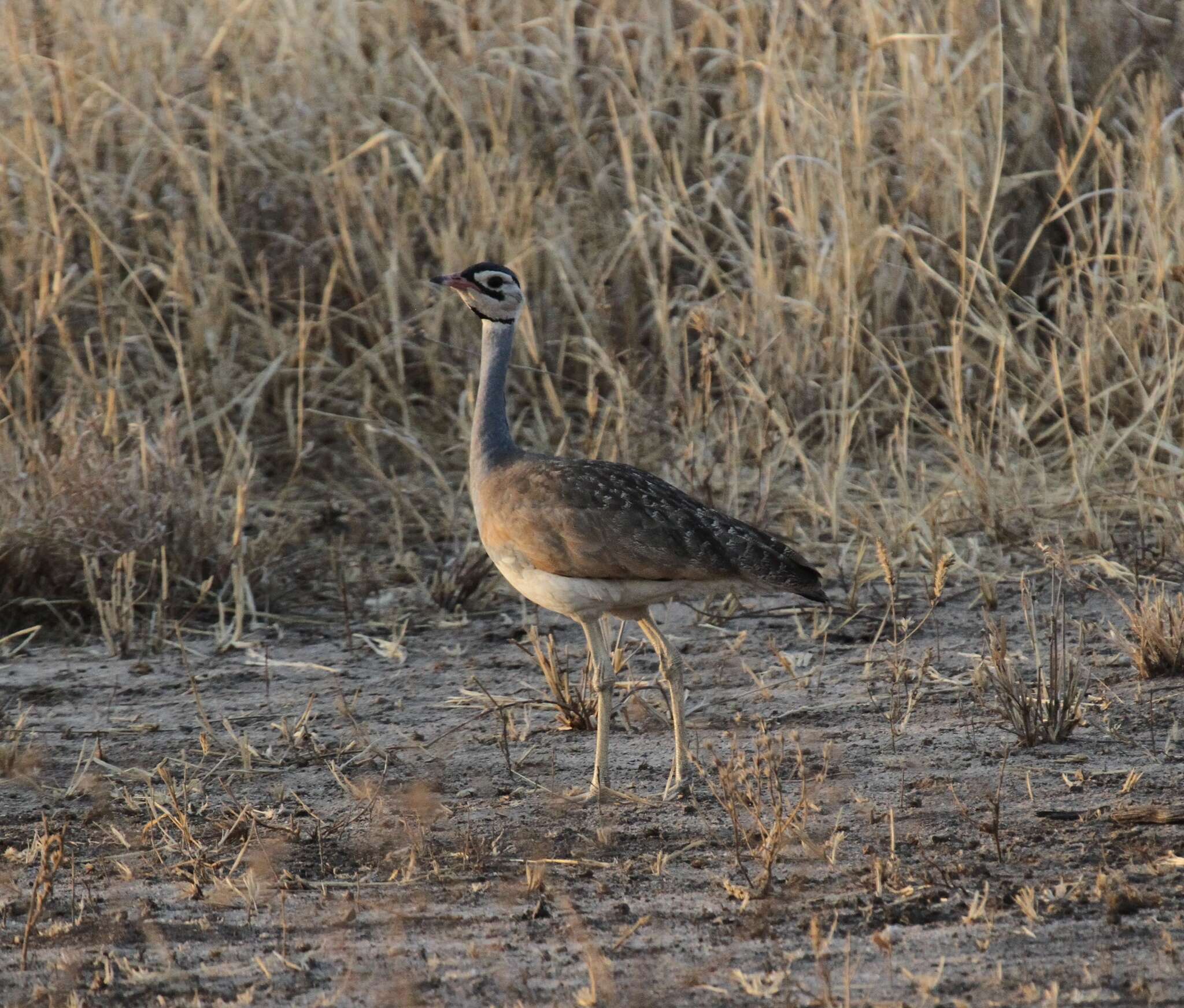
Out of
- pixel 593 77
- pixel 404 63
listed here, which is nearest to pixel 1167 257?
pixel 593 77

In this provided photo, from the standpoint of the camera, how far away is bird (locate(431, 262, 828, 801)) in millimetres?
4250

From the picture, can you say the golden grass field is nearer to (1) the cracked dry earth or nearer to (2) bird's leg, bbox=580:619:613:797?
(1) the cracked dry earth

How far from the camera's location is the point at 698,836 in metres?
3.95

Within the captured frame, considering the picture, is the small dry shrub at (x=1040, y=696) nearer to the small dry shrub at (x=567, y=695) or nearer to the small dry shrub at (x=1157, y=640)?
the small dry shrub at (x=1157, y=640)

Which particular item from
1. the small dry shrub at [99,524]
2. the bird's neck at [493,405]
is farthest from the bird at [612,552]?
the small dry shrub at [99,524]

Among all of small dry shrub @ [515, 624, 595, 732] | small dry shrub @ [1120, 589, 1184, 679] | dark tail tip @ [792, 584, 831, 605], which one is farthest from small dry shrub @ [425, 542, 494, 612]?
small dry shrub @ [1120, 589, 1184, 679]

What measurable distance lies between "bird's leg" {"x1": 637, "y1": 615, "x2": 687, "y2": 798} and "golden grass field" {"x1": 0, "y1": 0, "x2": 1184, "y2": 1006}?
0.14m

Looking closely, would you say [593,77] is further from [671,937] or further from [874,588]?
[671,937]

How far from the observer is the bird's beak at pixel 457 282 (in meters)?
4.72

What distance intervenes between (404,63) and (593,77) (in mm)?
965

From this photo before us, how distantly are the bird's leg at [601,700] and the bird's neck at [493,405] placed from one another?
0.58 metres

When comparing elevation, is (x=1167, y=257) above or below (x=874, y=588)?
above

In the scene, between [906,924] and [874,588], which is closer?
[906,924]

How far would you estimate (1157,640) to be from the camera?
4.82m
